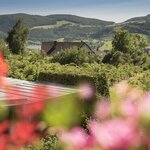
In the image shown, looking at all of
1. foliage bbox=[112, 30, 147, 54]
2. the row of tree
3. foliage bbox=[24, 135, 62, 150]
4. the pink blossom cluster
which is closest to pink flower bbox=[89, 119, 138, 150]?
the pink blossom cluster

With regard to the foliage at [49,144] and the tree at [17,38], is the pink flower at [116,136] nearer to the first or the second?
the foliage at [49,144]

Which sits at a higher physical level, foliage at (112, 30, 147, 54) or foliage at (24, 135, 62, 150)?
foliage at (24, 135, 62, 150)

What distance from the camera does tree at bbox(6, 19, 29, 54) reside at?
2557 inches

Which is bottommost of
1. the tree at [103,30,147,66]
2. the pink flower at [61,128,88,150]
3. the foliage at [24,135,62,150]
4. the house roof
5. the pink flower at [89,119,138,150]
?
the house roof

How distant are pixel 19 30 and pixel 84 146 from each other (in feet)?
217

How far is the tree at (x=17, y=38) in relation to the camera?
213 ft

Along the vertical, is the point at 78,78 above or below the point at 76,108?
below

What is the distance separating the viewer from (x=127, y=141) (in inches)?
35.5

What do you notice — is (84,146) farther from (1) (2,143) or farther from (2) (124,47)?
(2) (124,47)

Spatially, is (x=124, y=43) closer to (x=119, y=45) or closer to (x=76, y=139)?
(x=119, y=45)

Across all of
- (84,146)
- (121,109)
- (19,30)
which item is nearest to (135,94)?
(121,109)

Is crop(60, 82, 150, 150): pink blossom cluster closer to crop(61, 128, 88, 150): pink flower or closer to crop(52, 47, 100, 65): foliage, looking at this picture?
crop(61, 128, 88, 150): pink flower

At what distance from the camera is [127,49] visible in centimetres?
6022

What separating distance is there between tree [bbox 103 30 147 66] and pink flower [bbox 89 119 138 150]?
167 ft
